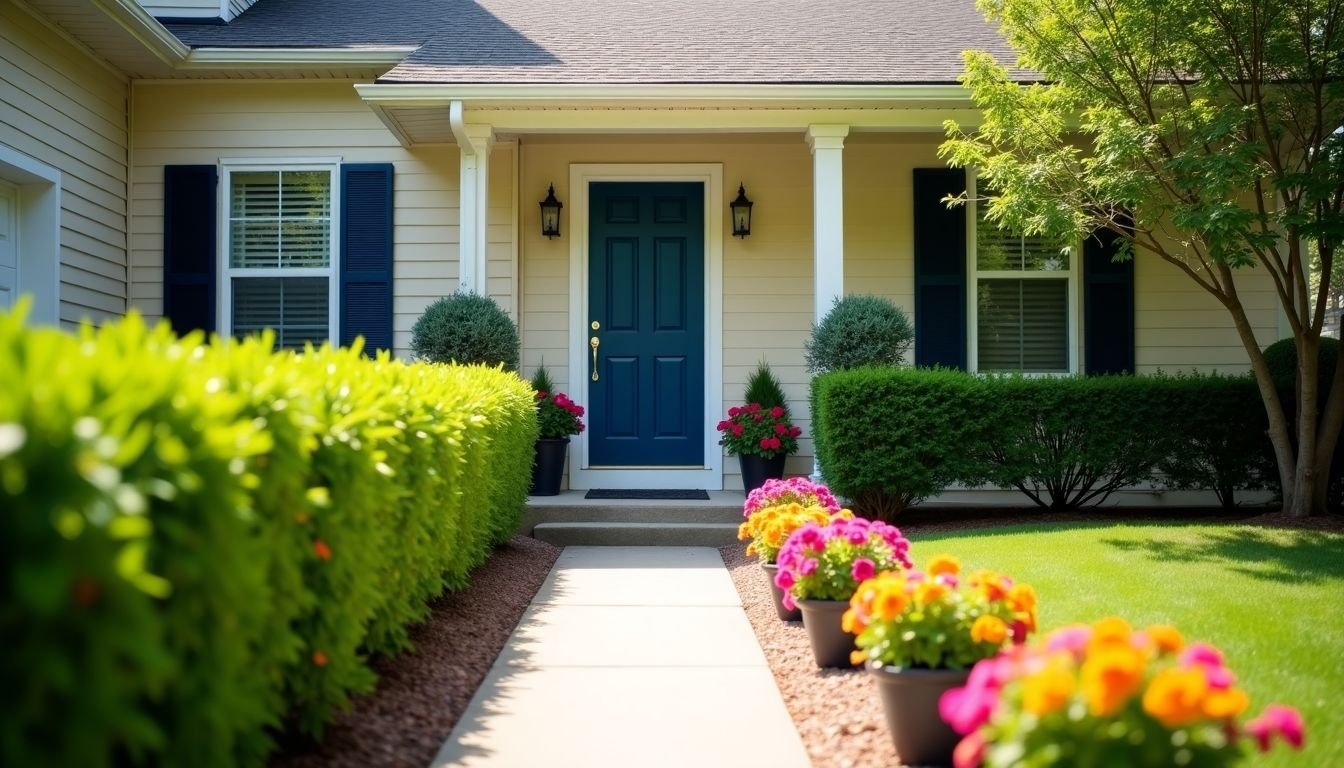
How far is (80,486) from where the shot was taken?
132cm

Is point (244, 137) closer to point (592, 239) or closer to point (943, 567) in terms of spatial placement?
point (592, 239)

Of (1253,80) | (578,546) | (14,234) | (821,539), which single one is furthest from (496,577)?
(1253,80)

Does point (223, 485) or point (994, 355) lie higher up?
point (994, 355)

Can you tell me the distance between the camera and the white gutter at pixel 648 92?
6988mm

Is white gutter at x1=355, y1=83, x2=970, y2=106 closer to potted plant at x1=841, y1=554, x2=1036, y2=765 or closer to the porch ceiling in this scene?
the porch ceiling

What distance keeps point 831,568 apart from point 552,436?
4091 mm

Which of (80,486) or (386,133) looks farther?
(386,133)

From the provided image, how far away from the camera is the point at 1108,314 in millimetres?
8195

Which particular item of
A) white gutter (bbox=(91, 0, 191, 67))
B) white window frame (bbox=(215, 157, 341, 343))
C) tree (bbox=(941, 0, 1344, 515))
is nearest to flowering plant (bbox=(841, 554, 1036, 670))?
tree (bbox=(941, 0, 1344, 515))

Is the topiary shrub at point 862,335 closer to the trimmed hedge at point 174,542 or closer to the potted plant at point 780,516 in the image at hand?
the potted plant at point 780,516

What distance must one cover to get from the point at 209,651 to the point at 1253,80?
6534 mm

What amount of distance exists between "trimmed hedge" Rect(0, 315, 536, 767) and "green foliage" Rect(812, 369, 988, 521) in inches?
162

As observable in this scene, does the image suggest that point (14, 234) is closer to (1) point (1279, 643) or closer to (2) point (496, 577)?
(2) point (496, 577)

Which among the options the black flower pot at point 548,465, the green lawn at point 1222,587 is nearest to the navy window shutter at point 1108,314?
the green lawn at point 1222,587
